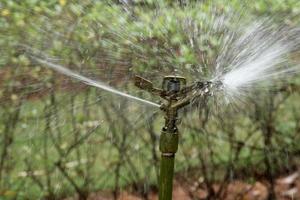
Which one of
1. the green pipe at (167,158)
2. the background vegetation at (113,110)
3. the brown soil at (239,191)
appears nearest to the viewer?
the green pipe at (167,158)

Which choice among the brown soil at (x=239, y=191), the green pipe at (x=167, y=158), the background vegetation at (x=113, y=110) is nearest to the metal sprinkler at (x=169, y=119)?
the green pipe at (x=167, y=158)

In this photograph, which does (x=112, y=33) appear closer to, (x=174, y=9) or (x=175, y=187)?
(x=174, y=9)

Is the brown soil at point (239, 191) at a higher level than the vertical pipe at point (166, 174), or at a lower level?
lower

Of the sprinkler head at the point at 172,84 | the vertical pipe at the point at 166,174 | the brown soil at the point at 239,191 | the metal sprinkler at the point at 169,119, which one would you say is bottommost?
the brown soil at the point at 239,191

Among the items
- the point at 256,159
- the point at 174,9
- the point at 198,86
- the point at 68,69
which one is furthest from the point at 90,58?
the point at 256,159

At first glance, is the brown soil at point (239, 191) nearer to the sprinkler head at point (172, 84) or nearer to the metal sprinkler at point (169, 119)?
the metal sprinkler at point (169, 119)

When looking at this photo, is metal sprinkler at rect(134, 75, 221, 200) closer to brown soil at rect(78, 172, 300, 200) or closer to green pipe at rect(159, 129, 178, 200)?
green pipe at rect(159, 129, 178, 200)

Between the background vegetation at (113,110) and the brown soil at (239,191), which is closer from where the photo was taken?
the background vegetation at (113,110)
